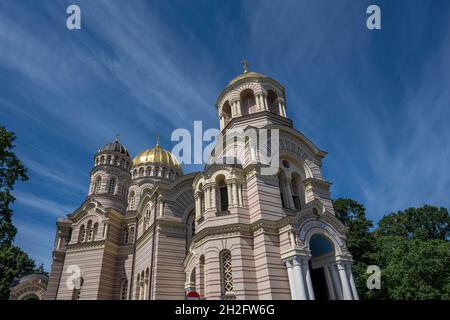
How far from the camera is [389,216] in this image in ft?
124

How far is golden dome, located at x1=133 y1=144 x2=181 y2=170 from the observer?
1538 inches

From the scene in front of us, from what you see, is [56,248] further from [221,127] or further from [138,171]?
[221,127]

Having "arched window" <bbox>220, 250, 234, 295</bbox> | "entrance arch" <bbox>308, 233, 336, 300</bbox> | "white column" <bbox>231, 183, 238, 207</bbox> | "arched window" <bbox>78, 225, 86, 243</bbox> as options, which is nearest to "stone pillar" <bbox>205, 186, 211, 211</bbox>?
"white column" <bbox>231, 183, 238, 207</bbox>

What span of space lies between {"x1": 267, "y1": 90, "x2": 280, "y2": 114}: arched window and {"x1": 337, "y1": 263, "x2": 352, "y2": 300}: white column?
11.8 metres

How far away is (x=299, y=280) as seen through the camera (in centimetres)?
1327

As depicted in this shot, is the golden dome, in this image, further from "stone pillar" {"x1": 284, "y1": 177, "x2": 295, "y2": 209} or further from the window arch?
"stone pillar" {"x1": 284, "y1": 177, "x2": 295, "y2": 209}

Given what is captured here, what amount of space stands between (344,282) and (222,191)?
27.1 ft

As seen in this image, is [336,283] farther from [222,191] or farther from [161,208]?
[161,208]

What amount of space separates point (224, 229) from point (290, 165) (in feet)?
21.6

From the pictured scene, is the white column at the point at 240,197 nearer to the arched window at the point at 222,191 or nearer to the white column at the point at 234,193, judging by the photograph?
the white column at the point at 234,193

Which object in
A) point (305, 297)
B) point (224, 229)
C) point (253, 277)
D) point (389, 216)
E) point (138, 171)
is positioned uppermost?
point (138, 171)

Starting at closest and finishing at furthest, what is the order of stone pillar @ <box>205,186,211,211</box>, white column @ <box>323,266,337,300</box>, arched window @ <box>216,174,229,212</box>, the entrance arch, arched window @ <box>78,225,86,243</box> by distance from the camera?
white column @ <box>323,266,337,300</box>, the entrance arch, stone pillar @ <box>205,186,211,211</box>, arched window @ <box>216,174,229,212</box>, arched window @ <box>78,225,86,243</box>

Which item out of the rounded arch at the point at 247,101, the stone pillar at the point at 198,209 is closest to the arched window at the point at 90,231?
the stone pillar at the point at 198,209
